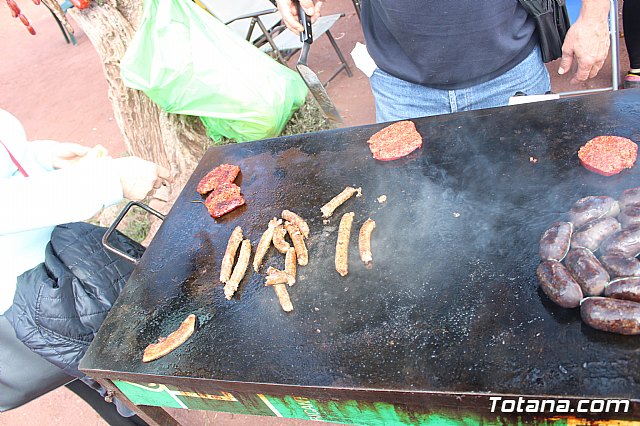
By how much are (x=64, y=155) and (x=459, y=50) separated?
2.46 metres

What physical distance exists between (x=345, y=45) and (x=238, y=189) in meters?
5.41

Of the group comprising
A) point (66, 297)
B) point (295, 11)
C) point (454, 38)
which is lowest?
point (66, 297)

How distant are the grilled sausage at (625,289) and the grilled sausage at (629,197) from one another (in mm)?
392

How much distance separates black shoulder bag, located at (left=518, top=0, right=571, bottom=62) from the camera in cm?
240

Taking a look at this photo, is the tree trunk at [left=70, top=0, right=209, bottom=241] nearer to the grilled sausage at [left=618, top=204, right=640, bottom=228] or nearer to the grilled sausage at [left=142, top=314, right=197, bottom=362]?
the grilled sausage at [left=142, top=314, right=197, bottom=362]

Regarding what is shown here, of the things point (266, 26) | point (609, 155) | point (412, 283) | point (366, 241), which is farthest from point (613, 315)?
point (266, 26)

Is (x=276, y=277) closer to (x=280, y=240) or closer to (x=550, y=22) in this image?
(x=280, y=240)

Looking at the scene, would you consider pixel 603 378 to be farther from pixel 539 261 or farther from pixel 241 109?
pixel 241 109

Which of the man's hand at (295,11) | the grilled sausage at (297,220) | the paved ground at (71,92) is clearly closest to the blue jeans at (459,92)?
the man's hand at (295,11)

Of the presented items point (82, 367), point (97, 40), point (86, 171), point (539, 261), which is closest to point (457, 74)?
point (539, 261)

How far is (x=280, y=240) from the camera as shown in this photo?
2285 mm

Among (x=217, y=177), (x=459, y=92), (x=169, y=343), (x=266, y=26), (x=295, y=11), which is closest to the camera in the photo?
(x=169, y=343)

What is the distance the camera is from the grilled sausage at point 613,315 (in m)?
1.42

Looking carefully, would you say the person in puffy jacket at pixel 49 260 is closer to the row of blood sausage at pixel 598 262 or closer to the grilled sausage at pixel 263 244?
the grilled sausage at pixel 263 244
